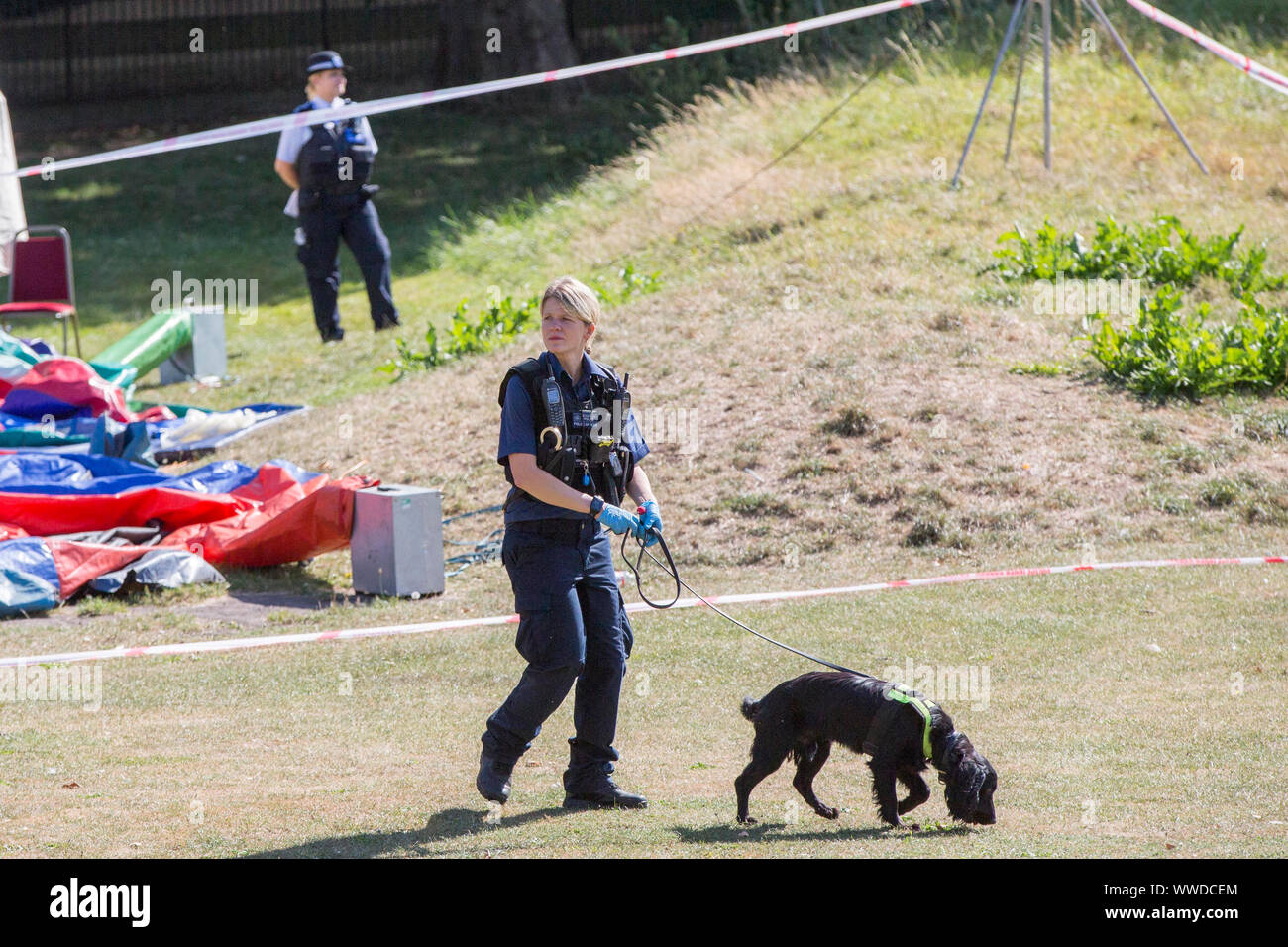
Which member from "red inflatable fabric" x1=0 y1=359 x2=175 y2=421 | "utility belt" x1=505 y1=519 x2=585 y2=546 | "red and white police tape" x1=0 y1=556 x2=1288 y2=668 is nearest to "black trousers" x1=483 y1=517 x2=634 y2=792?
"utility belt" x1=505 y1=519 x2=585 y2=546

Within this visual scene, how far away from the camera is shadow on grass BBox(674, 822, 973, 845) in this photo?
4.72 meters

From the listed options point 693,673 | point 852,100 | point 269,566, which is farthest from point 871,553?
point 852,100

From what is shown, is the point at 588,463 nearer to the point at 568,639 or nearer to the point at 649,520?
the point at 649,520

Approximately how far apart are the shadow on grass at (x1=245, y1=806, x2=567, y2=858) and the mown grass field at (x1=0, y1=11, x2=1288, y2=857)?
0.02 metres

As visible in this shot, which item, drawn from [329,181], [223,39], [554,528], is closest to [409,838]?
[554,528]

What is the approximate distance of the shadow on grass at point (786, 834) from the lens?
472 centimetres

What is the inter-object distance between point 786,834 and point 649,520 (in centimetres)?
111

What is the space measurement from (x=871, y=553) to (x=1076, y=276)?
14.7 ft

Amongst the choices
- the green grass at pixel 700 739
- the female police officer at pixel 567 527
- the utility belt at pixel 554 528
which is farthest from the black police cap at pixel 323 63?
the utility belt at pixel 554 528

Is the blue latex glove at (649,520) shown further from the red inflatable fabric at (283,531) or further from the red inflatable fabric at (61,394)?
the red inflatable fabric at (61,394)

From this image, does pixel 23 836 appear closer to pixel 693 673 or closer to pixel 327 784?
pixel 327 784

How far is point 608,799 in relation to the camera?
512 cm

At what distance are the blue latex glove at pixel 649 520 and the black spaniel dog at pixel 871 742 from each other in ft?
2.19
